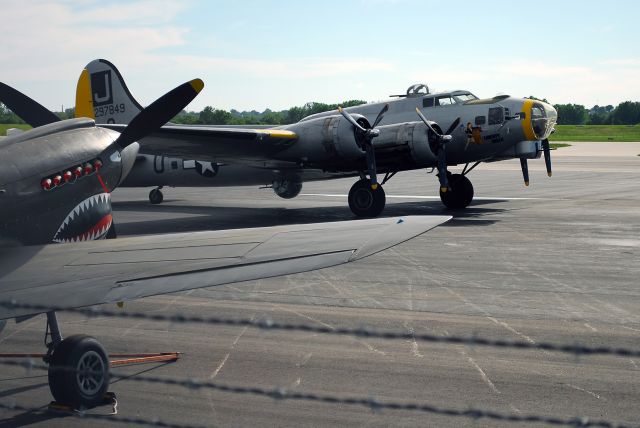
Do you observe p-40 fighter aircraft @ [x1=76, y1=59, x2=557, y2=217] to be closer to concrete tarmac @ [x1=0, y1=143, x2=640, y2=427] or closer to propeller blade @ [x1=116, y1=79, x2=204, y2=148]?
concrete tarmac @ [x1=0, y1=143, x2=640, y2=427]

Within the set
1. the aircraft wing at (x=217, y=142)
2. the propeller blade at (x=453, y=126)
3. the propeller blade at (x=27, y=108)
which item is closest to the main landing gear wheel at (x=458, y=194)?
the propeller blade at (x=453, y=126)

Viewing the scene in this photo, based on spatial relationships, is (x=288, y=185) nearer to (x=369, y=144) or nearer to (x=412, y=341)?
(x=369, y=144)

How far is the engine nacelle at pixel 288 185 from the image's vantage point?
79.0ft

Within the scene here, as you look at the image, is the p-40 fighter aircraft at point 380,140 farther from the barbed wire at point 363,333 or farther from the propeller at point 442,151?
the barbed wire at point 363,333

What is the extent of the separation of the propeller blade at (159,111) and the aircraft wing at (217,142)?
453 inches

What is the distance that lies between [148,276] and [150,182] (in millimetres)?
22313

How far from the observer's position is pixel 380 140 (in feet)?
71.1

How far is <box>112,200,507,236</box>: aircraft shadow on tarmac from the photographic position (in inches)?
818

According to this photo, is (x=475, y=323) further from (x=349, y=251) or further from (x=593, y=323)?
(x=349, y=251)

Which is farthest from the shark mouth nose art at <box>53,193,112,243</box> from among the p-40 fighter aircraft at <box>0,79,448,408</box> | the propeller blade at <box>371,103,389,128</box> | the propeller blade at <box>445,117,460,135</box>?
the propeller blade at <box>445,117,460,135</box>

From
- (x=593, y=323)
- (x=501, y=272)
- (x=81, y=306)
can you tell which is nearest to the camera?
(x=81, y=306)

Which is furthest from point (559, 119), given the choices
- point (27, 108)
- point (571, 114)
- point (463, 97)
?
point (27, 108)

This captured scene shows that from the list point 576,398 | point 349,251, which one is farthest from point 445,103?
point 349,251

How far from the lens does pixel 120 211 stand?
26031mm
